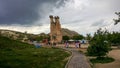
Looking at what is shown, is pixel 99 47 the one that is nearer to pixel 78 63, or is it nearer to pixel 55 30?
pixel 78 63

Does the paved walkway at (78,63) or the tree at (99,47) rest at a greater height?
the tree at (99,47)

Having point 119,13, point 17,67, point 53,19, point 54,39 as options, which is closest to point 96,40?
point 119,13

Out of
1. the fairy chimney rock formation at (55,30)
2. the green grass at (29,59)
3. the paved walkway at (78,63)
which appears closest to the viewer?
the paved walkway at (78,63)

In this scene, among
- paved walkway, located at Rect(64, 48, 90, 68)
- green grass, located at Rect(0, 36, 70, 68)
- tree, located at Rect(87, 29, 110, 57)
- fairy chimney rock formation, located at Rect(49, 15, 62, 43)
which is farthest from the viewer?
fairy chimney rock formation, located at Rect(49, 15, 62, 43)

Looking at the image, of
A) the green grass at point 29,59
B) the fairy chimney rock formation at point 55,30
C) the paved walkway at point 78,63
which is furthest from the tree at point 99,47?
the fairy chimney rock formation at point 55,30

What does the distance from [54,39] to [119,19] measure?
7953cm

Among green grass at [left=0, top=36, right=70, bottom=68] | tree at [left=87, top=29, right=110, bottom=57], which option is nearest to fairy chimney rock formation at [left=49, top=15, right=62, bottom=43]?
green grass at [left=0, top=36, right=70, bottom=68]

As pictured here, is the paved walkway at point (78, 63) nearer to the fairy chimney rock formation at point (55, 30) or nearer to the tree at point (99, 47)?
the tree at point (99, 47)

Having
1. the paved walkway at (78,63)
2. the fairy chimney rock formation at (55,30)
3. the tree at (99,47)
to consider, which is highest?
the fairy chimney rock formation at (55,30)

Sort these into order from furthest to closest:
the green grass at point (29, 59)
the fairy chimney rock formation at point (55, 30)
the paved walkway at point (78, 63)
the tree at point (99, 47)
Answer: the fairy chimney rock formation at point (55, 30)
the tree at point (99, 47)
the green grass at point (29, 59)
the paved walkway at point (78, 63)

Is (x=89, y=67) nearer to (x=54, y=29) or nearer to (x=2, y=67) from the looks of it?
(x=2, y=67)

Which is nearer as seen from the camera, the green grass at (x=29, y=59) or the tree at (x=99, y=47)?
the green grass at (x=29, y=59)

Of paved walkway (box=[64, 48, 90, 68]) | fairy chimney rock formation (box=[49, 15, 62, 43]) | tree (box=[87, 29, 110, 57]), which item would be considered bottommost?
paved walkway (box=[64, 48, 90, 68])

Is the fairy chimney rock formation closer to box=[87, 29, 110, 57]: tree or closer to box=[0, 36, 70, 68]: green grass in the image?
box=[0, 36, 70, 68]: green grass
